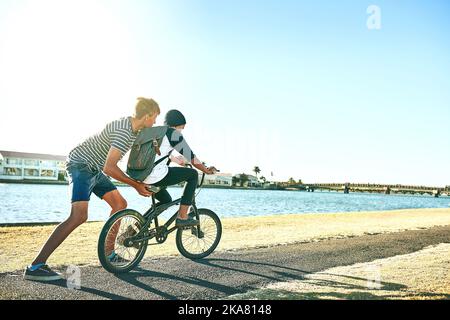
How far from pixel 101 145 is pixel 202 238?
2452 millimetres

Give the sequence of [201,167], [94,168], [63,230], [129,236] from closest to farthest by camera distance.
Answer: [63,230], [94,168], [129,236], [201,167]

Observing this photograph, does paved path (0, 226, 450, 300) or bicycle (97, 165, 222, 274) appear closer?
paved path (0, 226, 450, 300)

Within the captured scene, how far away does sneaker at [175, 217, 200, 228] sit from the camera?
570 centimetres

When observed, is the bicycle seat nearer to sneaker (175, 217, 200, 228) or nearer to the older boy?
the older boy

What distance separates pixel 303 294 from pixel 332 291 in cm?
40

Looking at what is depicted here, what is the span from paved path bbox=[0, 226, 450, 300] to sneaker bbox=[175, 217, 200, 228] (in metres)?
0.55

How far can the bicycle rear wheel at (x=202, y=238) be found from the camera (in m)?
6.12

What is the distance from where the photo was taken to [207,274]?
507 cm

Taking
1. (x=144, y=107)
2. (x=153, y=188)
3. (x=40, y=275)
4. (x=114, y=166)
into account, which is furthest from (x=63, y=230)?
(x=144, y=107)

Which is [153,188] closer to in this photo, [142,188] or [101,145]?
[142,188]

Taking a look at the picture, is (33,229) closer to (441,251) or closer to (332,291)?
(332,291)

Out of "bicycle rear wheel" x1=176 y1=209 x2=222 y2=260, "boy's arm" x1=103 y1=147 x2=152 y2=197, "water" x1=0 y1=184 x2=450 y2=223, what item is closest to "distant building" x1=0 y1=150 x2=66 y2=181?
"water" x1=0 y1=184 x2=450 y2=223

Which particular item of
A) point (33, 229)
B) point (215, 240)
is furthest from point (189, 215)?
point (33, 229)
